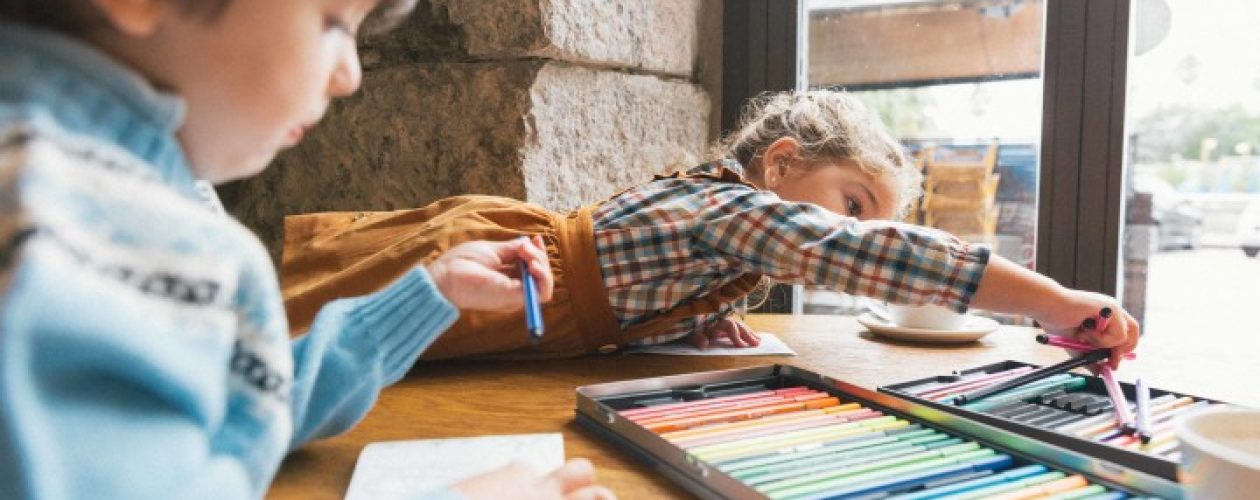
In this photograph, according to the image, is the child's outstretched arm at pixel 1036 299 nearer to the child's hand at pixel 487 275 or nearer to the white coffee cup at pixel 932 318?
the white coffee cup at pixel 932 318

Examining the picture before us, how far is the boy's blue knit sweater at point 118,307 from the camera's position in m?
0.28

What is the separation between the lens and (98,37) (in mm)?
357

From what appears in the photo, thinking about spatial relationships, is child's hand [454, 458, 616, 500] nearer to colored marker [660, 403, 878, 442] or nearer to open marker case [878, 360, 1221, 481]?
colored marker [660, 403, 878, 442]

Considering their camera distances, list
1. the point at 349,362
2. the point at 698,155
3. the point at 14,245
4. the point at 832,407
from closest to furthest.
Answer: the point at 14,245 < the point at 349,362 < the point at 832,407 < the point at 698,155

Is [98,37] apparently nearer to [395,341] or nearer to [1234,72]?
[395,341]

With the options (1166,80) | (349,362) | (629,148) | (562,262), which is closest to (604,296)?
(562,262)

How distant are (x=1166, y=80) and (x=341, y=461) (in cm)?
169

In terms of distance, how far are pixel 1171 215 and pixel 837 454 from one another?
1526 millimetres

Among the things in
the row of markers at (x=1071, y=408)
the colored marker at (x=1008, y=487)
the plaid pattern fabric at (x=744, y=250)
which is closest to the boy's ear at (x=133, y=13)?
the colored marker at (x=1008, y=487)

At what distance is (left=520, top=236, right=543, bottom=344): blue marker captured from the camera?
53cm

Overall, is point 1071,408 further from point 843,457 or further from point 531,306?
point 531,306

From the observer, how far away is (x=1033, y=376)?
2.54 feet

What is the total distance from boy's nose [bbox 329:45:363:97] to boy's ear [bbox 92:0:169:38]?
0.09 metres

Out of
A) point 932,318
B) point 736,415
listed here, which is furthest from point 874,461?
point 932,318
